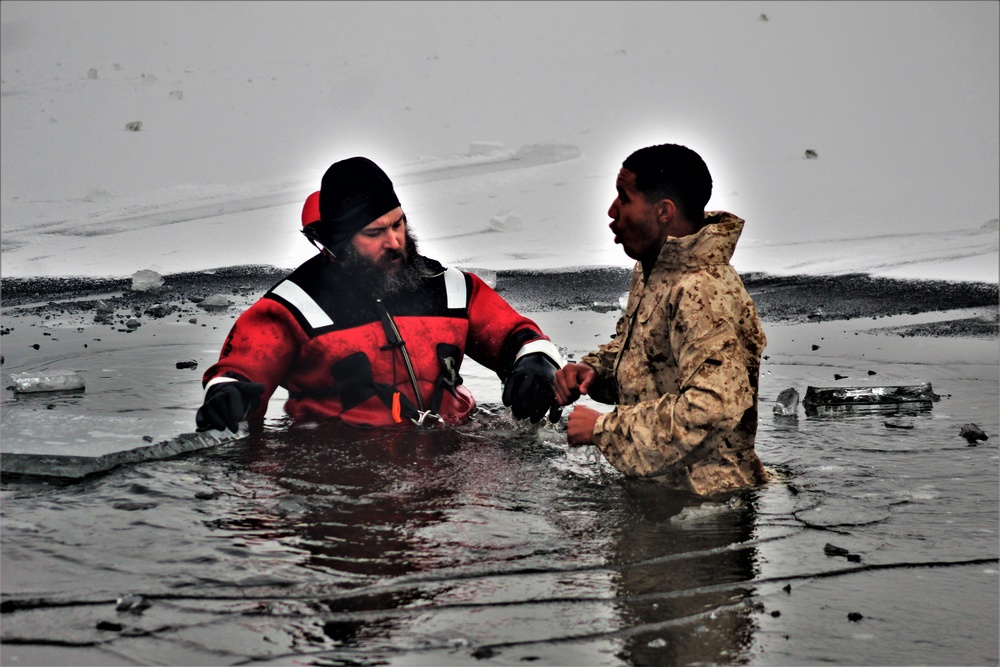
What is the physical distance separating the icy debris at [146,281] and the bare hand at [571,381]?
6.61 metres

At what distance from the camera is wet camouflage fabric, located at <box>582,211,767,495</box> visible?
13.4 ft

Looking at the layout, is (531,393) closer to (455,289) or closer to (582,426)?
(455,289)

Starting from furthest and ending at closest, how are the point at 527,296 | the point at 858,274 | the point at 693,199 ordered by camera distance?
the point at 858,274, the point at 527,296, the point at 693,199

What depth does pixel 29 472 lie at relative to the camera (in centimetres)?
487

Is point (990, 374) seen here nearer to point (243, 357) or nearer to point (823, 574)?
point (823, 574)

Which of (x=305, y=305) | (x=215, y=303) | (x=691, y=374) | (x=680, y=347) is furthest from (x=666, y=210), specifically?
(x=215, y=303)

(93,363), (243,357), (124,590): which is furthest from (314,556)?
(93,363)

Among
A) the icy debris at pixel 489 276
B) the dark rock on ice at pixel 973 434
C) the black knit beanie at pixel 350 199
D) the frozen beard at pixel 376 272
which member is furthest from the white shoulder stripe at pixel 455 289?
the icy debris at pixel 489 276

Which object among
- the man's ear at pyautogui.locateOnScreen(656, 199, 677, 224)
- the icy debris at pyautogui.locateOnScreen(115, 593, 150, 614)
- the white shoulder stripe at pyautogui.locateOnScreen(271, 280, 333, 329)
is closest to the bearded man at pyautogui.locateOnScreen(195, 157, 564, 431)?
the white shoulder stripe at pyautogui.locateOnScreen(271, 280, 333, 329)

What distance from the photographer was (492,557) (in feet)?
12.9

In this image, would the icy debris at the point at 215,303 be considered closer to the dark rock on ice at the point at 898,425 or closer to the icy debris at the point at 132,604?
the dark rock on ice at the point at 898,425

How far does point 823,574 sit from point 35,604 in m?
2.39

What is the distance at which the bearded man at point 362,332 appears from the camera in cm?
530

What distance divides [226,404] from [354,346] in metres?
0.74
